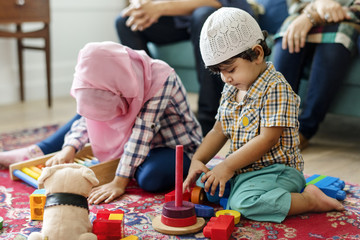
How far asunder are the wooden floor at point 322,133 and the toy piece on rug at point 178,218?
1.88 feet

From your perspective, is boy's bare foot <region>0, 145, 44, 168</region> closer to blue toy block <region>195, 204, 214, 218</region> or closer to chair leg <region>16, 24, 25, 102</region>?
blue toy block <region>195, 204, 214, 218</region>

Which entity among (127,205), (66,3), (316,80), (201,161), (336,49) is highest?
(66,3)

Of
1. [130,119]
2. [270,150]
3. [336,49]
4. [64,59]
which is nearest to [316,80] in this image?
[336,49]

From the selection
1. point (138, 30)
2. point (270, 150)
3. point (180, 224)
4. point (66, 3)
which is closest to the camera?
point (180, 224)

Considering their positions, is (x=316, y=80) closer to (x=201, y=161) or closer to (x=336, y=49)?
(x=336, y=49)

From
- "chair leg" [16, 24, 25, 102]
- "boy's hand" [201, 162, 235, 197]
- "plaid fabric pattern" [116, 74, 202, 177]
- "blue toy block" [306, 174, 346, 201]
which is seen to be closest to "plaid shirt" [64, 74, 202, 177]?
"plaid fabric pattern" [116, 74, 202, 177]

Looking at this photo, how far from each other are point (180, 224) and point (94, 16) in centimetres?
235

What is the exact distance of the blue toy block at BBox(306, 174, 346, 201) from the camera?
4.03 ft

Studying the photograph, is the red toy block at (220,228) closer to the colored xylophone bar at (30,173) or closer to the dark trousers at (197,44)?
the colored xylophone bar at (30,173)

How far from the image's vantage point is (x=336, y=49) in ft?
5.46

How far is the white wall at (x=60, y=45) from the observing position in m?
2.71

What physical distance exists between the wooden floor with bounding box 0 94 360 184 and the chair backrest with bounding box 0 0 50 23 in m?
0.46

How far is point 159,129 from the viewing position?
1407 mm

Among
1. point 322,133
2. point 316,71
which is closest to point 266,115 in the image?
point 316,71
